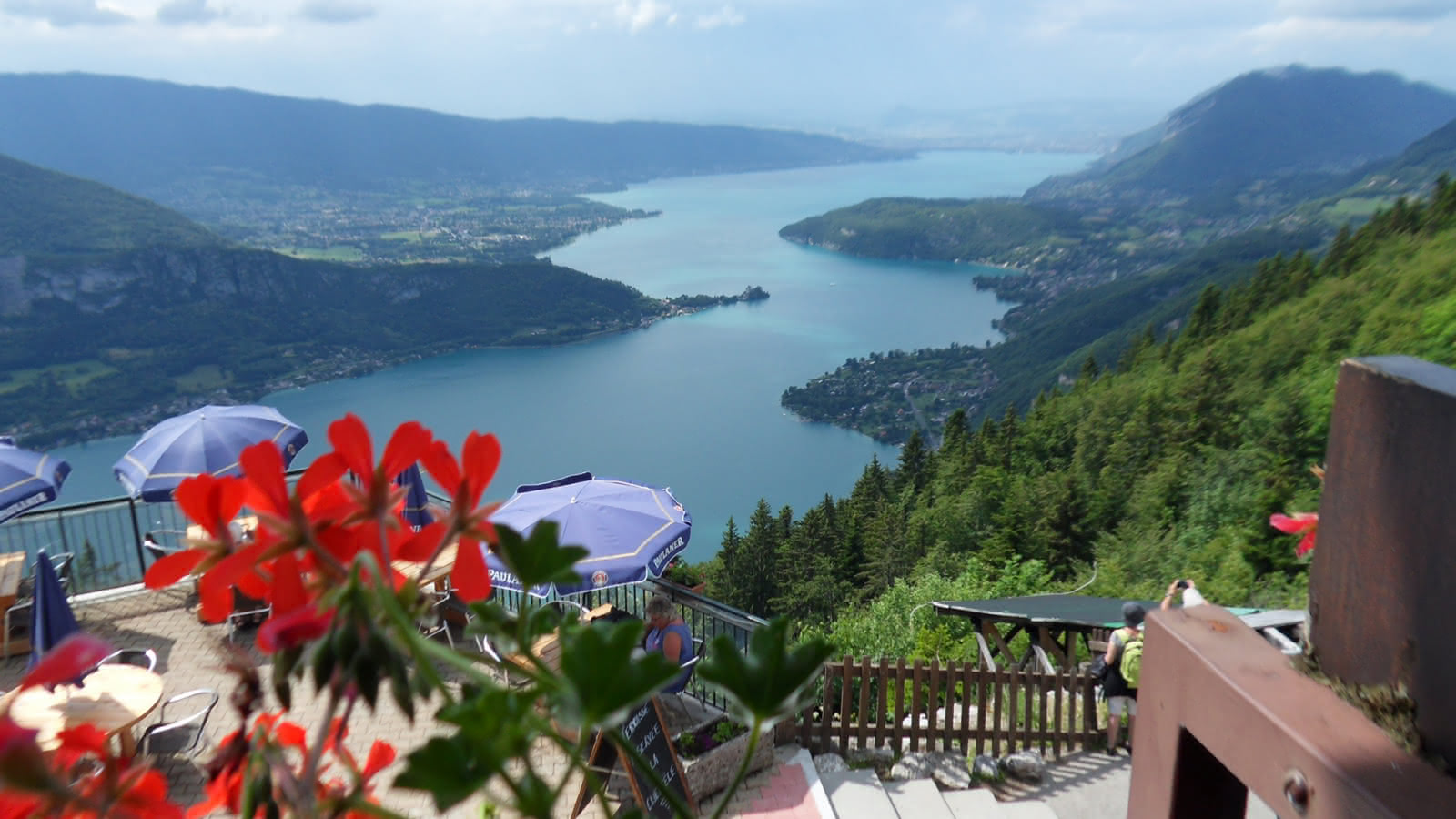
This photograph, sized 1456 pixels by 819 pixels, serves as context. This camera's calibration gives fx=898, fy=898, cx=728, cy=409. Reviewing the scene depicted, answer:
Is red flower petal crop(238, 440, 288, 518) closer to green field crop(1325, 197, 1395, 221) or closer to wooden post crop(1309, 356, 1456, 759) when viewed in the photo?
wooden post crop(1309, 356, 1456, 759)

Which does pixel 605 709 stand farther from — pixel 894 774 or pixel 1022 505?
pixel 1022 505

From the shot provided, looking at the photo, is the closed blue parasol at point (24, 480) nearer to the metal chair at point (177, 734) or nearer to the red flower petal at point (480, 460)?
the metal chair at point (177, 734)

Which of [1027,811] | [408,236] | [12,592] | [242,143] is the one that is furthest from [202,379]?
[242,143]

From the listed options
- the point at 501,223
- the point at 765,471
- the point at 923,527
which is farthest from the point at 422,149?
the point at 923,527

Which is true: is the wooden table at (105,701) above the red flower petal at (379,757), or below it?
below

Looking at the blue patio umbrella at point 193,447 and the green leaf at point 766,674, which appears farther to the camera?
the blue patio umbrella at point 193,447

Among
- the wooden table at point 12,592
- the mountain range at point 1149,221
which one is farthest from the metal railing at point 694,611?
the mountain range at point 1149,221
